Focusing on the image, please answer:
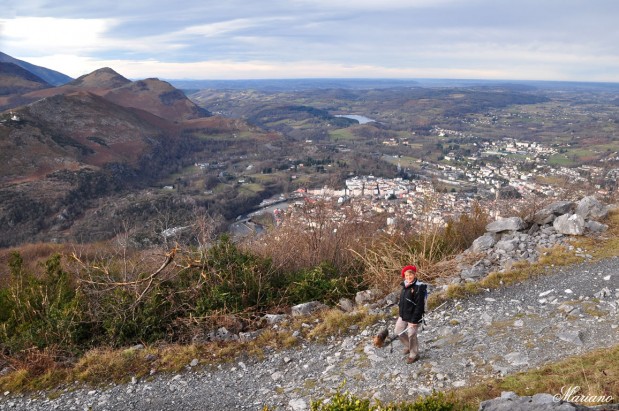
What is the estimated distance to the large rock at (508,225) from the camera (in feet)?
30.1

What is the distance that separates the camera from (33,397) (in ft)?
17.1

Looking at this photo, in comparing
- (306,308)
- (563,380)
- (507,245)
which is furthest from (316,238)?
(563,380)

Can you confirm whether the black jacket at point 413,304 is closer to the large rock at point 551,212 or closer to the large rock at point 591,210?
the large rock at point 551,212

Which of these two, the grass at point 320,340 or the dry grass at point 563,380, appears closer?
the dry grass at point 563,380

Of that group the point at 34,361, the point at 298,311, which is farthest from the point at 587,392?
the point at 34,361

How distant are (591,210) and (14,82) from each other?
115557mm

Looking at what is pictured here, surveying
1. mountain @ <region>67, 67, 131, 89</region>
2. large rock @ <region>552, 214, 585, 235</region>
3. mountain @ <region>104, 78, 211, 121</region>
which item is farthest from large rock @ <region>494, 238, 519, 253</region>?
mountain @ <region>67, 67, 131, 89</region>

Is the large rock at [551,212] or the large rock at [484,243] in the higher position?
the large rock at [551,212]

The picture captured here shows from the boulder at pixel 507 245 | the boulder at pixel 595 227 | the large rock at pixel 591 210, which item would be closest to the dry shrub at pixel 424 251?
the boulder at pixel 507 245

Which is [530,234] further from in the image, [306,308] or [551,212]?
[306,308]

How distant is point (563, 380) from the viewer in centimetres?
386

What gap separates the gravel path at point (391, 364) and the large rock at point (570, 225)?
236cm

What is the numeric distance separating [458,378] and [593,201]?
7.33 m

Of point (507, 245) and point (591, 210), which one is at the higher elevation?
point (591, 210)
